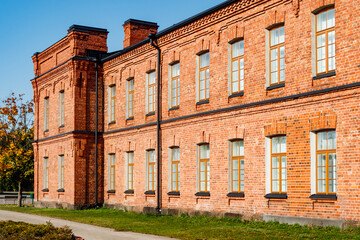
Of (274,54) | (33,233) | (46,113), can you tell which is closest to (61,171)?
(46,113)

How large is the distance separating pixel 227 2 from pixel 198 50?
2.72 m

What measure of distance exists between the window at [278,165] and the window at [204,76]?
4.63 m

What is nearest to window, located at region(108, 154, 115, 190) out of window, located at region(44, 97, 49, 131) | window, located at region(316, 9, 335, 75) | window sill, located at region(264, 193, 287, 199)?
window, located at region(44, 97, 49, 131)

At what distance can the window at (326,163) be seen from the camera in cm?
1569

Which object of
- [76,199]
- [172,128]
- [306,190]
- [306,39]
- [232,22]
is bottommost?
[76,199]

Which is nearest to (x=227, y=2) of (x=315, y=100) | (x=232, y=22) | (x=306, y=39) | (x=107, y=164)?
(x=232, y=22)

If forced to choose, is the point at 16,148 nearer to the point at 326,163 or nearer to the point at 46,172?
the point at 46,172

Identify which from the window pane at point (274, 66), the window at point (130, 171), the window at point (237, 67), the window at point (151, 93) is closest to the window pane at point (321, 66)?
the window pane at point (274, 66)

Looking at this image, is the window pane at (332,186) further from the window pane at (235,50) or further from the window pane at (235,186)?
the window pane at (235,50)

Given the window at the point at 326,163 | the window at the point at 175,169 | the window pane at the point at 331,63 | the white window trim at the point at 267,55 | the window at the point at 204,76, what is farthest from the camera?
the window at the point at 175,169

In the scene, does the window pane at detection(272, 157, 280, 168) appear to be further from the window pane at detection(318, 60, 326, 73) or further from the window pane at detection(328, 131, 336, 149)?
the window pane at detection(318, 60, 326, 73)

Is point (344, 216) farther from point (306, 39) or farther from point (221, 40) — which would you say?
point (221, 40)

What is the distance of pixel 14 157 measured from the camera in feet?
127

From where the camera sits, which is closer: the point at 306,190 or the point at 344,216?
the point at 344,216
